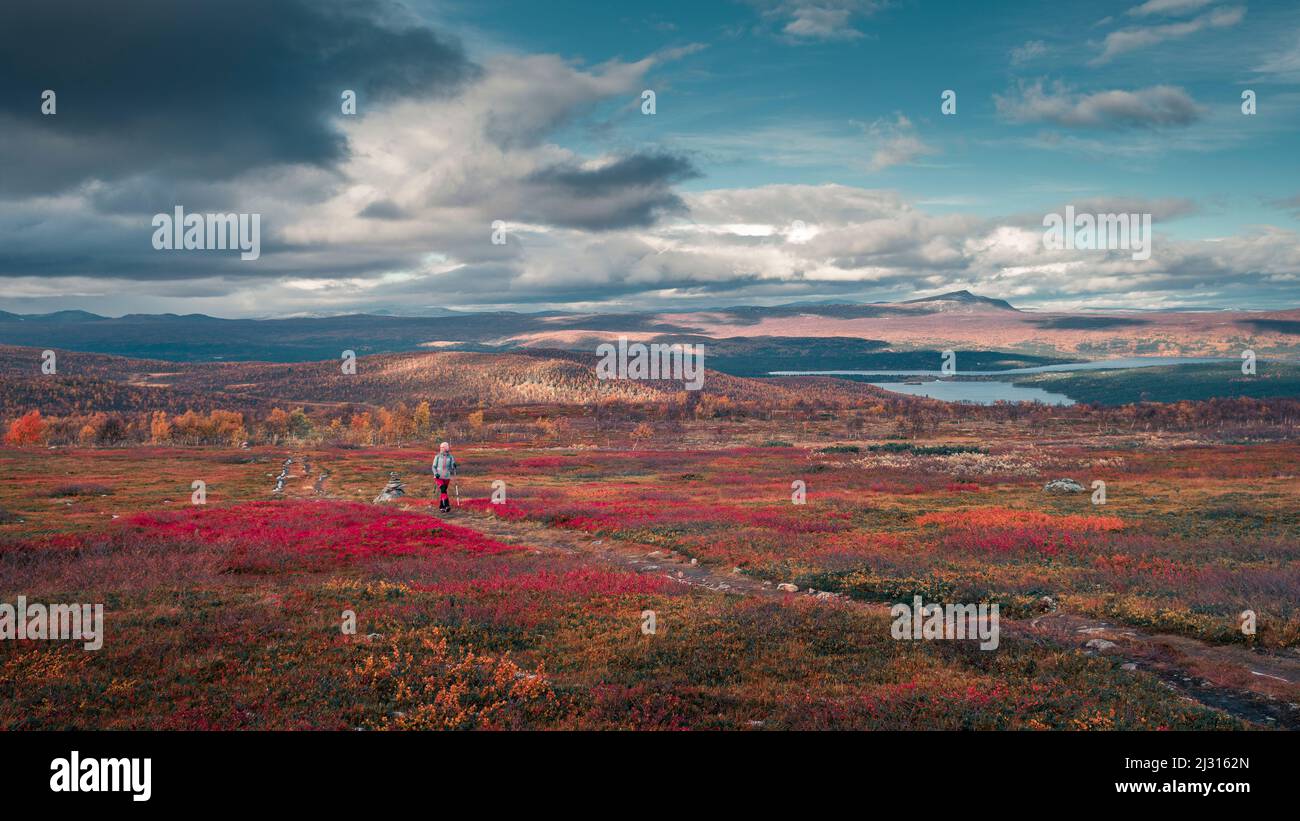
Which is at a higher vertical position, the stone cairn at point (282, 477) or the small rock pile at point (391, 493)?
the small rock pile at point (391, 493)

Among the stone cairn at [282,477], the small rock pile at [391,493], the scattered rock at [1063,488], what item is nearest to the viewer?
the small rock pile at [391,493]

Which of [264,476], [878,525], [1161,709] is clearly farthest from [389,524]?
[264,476]

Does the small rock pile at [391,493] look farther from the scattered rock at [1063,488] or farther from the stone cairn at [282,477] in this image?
the scattered rock at [1063,488]

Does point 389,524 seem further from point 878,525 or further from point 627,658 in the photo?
point 878,525

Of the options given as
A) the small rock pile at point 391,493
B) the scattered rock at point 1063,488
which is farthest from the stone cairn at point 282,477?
the scattered rock at point 1063,488

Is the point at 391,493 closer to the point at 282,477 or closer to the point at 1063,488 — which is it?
the point at 282,477

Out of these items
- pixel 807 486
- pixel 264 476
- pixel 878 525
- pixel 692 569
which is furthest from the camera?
pixel 264 476

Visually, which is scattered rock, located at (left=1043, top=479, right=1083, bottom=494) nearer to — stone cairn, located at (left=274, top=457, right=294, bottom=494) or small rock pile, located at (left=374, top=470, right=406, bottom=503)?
small rock pile, located at (left=374, top=470, right=406, bottom=503)

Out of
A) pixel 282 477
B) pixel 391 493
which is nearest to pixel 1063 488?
pixel 391 493
